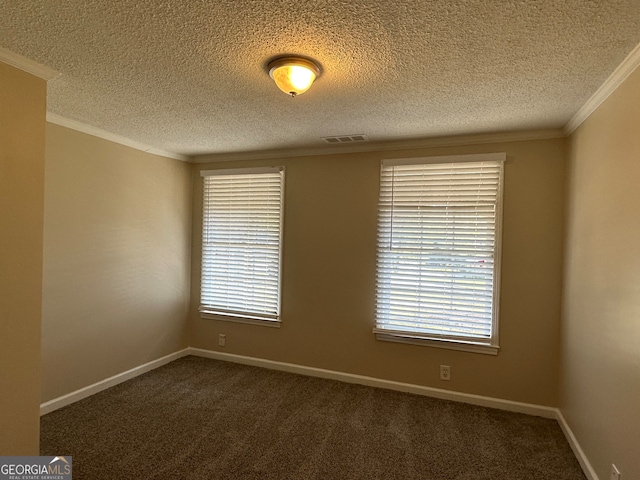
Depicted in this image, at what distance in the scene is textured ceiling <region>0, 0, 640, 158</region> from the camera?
1.49 metres

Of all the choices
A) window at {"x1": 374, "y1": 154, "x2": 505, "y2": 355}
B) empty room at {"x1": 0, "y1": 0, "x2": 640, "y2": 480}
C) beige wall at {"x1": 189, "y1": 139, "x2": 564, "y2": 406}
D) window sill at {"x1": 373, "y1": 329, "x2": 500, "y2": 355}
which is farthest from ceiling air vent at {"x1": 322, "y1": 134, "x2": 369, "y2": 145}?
window sill at {"x1": 373, "y1": 329, "x2": 500, "y2": 355}

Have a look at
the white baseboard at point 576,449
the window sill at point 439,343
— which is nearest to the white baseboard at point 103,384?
the window sill at point 439,343

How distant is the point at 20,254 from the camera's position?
2020 millimetres

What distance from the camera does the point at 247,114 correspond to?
2785mm

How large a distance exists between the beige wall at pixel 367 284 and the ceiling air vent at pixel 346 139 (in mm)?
211

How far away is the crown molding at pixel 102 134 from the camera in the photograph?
2.93 metres

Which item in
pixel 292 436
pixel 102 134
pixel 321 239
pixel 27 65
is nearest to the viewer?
pixel 27 65

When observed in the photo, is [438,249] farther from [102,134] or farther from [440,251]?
[102,134]

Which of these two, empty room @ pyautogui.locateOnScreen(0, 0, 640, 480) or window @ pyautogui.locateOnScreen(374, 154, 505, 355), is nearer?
empty room @ pyautogui.locateOnScreen(0, 0, 640, 480)

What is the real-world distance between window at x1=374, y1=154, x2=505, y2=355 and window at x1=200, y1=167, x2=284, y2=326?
124cm

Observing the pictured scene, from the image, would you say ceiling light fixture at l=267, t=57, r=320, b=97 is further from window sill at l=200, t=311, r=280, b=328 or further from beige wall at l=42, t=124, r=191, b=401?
window sill at l=200, t=311, r=280, b=328

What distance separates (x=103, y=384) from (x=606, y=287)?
13.7ft

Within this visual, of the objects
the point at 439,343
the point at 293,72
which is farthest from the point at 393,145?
the point at 439,343

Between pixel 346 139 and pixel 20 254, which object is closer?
pixel 20 254
